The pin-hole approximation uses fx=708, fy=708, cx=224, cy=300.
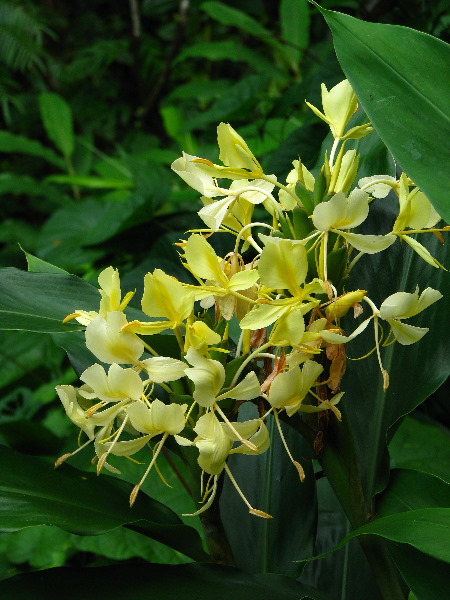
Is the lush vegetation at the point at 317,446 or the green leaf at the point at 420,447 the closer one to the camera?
the lush vegetation at the point at 317,446

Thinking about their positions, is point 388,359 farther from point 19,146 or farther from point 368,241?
point 19,146

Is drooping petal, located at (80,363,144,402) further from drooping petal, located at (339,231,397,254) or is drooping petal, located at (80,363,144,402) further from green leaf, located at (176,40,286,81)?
green leaf, located at (176,40,286,81)

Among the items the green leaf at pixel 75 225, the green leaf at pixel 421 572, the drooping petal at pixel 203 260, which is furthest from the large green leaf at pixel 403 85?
the green leaf at pixel 75 225

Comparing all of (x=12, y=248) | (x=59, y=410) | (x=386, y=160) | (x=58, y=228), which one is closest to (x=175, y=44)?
(x=12, y=248)

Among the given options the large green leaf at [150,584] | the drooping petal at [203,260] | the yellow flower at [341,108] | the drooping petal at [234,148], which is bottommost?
the large green leaf at [150,584]

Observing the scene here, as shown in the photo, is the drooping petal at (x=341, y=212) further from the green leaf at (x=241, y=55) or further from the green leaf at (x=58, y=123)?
the green leaf at (x=58, y=123)

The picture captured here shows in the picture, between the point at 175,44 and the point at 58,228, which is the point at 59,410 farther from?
the point at 175,44
